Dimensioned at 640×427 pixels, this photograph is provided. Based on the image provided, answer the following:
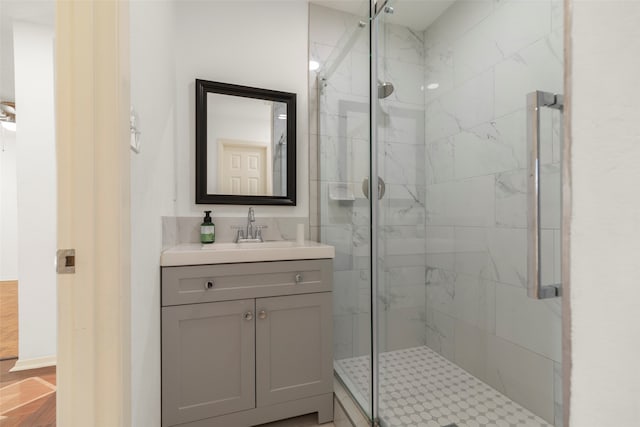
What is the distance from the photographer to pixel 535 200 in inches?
24.0

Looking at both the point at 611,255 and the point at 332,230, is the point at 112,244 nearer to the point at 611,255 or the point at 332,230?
the point at 611,255

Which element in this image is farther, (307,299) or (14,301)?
(14,301)

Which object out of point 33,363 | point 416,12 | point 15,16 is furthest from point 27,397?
point 416,12

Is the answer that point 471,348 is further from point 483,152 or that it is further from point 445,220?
point 483,152

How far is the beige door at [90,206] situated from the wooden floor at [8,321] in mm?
2276

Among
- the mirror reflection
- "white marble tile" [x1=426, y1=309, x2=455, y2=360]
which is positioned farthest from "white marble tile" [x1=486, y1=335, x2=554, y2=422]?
the mirror reflection

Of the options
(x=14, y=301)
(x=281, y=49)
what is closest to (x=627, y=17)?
(x=281, y=49)

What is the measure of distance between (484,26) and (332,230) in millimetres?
1237

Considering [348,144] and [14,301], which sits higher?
[348,144]

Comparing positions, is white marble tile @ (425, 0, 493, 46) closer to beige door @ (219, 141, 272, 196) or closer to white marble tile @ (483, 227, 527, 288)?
white marble tile @ (483, 227, 527, 288)

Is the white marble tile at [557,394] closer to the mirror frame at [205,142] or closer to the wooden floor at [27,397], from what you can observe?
the mirror frame at [205,142]

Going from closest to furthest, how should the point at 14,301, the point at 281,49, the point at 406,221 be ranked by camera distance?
1. the point at 406,221
2. the point at 281,49
3. the point at 14,301

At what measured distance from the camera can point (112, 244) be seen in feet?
2.21

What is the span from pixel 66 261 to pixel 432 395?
4.73ft
